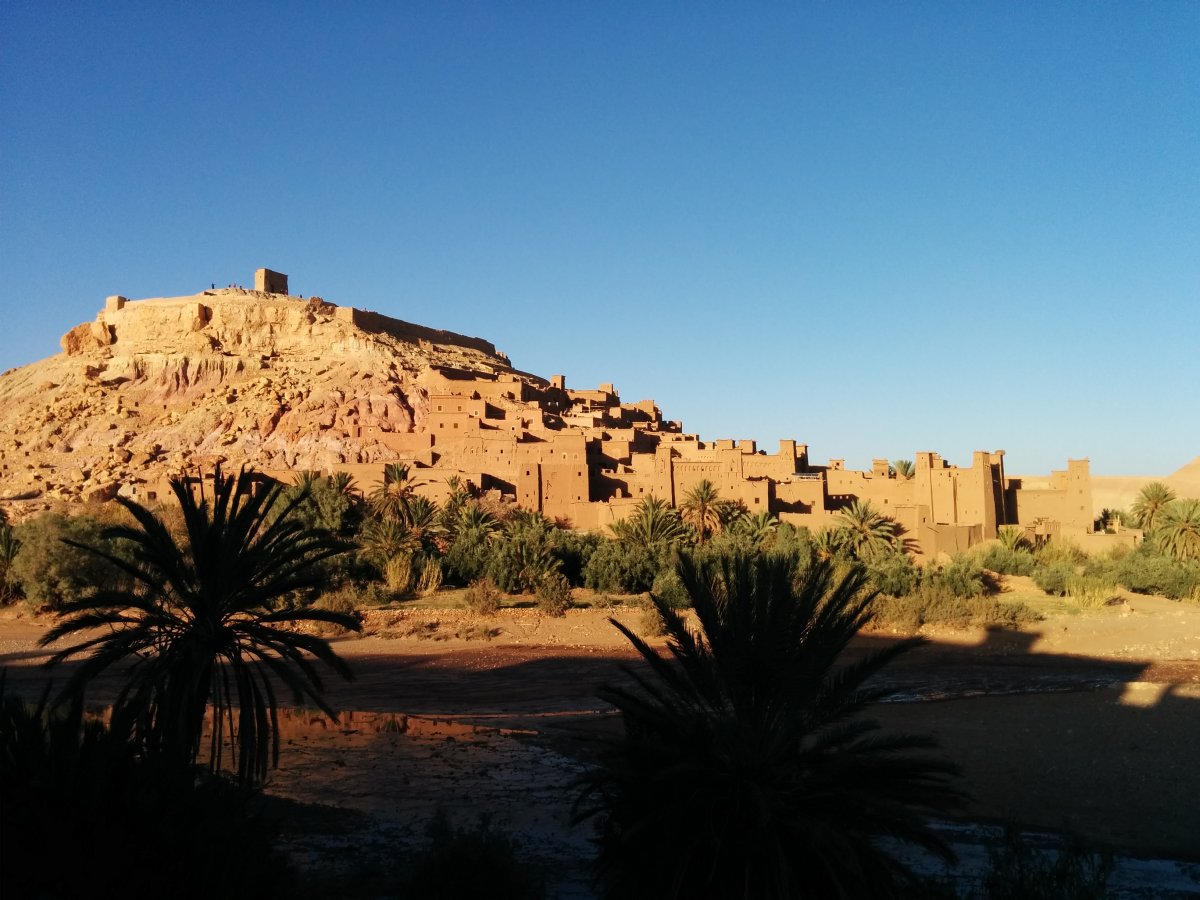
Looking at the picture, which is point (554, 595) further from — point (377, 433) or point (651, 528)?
point (377, 433)

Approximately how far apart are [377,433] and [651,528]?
14230 millimetres

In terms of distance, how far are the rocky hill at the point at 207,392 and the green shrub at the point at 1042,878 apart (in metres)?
32.0

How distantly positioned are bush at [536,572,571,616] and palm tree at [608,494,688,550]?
3549 millimetres

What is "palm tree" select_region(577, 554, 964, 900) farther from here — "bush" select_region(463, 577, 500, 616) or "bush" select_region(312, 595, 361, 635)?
"bush" select_region(312, 595, 361, 635)

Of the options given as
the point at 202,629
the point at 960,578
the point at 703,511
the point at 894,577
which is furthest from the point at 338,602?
the point at 202,629

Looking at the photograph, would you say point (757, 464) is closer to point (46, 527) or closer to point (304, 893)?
point (46, 527)

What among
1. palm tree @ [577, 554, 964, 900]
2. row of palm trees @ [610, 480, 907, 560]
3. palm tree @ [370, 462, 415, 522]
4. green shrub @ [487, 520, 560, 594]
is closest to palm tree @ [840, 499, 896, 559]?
row of palm trees @ [610, 480, 907, 560]

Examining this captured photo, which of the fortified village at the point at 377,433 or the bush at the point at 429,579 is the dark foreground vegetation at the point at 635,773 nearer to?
the bush at the point at 429,579

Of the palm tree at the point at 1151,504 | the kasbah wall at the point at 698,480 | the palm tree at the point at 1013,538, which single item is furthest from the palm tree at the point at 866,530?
the palm tree at the point at 1151,504

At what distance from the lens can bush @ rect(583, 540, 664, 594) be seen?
91.3 feet

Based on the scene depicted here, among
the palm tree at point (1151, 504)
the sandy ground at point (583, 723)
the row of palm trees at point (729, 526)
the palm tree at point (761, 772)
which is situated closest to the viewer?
the palm tree at point (761, 772)

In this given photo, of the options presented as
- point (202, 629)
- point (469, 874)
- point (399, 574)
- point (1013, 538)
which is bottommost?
point (469, 874)

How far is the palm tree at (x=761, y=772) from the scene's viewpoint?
601cm

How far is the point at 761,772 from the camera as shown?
6242 millimetres
